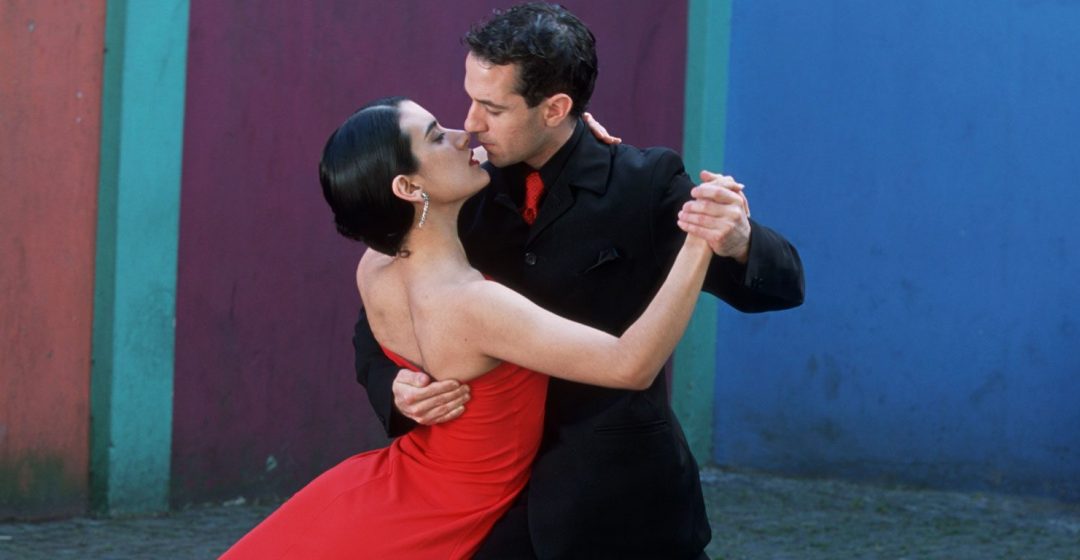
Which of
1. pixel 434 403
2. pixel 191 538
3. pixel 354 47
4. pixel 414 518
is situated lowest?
pixel 191 538

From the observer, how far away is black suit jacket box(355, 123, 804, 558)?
3350 millimetres

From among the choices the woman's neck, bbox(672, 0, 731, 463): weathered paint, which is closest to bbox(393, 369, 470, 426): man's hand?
the woman's neck

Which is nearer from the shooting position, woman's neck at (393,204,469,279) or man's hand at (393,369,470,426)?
man's hand at (393,369,470,426)

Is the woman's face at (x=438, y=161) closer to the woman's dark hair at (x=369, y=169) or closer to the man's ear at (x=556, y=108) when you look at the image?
the woman's dark hair at (x=369, y=169)

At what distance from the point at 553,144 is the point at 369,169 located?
0.46m

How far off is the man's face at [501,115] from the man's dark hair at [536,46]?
17 millimetres

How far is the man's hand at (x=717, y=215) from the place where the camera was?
9.83 ft

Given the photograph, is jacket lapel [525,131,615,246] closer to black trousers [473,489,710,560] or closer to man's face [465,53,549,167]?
man's face [465,53,549,167]

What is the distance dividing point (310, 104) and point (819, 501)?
111 inches

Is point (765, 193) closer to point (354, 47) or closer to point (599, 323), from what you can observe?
point (354, 47)

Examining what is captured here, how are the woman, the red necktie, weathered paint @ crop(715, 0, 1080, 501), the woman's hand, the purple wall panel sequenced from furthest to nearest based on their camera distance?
weathered paint @ crop(715, 0, 1080, 501), the purple wall panel, the woman's hand, the red necktie, the woman

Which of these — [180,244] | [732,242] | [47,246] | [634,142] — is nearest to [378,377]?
[732,242]

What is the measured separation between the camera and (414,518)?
3.23m

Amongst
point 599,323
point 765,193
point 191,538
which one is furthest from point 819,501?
point 599,323
